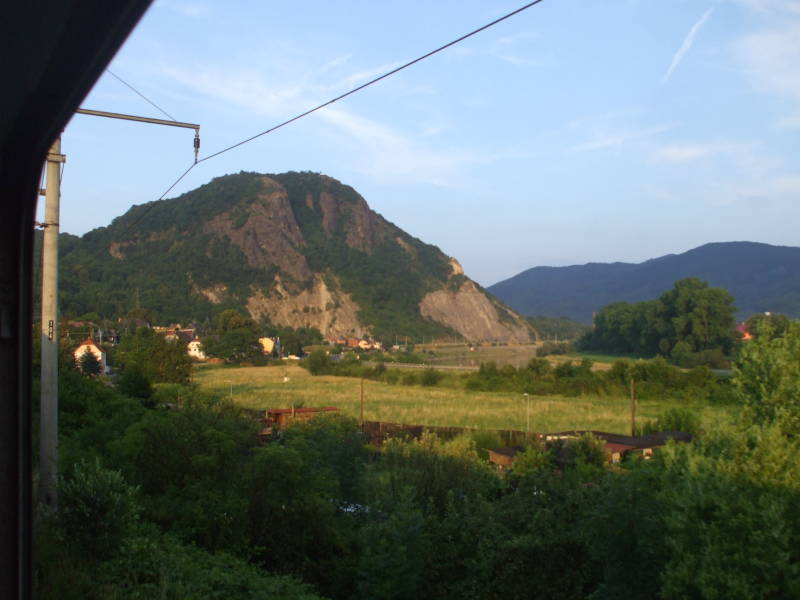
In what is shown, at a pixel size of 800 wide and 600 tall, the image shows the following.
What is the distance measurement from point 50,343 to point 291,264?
5049 inches

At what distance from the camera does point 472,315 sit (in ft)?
481

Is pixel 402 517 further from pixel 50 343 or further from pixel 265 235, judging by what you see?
pixel 265 235

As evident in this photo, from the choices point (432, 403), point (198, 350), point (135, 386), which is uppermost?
point (135, 386)

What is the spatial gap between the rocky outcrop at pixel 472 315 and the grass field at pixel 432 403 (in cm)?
7707

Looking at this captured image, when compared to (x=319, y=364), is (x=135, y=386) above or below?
above

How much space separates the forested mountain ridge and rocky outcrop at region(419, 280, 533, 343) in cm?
30

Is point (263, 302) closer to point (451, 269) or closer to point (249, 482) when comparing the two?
point (451, 269)

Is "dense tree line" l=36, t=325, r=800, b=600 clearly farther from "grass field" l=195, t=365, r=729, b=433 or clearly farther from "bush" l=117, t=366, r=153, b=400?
"grass field" l=195, t=365, r=729, b=433

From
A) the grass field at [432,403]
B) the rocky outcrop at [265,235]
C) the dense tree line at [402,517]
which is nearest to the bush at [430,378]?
the grass field at [432,403]

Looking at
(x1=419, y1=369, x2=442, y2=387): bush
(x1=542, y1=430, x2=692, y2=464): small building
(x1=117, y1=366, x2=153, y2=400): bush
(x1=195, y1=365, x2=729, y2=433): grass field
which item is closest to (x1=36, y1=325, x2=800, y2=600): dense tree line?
(x1=117, y1=366, x2=153, y2=400): bush

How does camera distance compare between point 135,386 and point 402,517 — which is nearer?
point 402,517

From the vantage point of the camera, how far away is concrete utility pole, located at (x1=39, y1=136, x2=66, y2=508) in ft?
27.5

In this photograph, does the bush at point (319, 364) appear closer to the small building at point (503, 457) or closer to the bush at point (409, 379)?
the bush at point (409, 379)

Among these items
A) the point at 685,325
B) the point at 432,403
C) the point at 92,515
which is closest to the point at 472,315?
the point at 685,325
